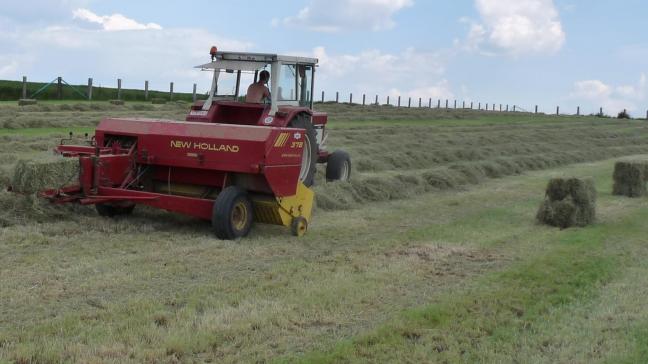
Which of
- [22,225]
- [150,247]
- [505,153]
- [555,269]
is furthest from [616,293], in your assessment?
[505,153]

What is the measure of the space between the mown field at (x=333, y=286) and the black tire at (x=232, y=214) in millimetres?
194

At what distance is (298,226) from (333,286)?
8.26 feet

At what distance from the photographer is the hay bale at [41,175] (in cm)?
851

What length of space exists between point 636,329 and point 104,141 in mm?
6369

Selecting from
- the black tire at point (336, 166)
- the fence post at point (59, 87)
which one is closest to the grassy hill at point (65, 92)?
the fence post at point (59, 87)

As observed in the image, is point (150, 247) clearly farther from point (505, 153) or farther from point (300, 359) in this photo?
point (505, 153)

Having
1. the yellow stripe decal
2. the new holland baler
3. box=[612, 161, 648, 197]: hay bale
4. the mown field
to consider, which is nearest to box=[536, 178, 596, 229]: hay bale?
the mown field

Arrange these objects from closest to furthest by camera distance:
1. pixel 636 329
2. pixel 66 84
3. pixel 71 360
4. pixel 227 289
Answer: pixel 71 360, pixel 636 329, pixel 227 289, pixel 66 84

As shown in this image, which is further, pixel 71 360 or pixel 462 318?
pixel 462 318

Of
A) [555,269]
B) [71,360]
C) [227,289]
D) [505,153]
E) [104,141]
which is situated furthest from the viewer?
[505,153]

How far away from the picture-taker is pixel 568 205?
1055 cm

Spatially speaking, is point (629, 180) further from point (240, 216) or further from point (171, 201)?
point (171, 201)

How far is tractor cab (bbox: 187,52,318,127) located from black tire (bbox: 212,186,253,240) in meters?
2.08

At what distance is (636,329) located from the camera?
19.0 feet
